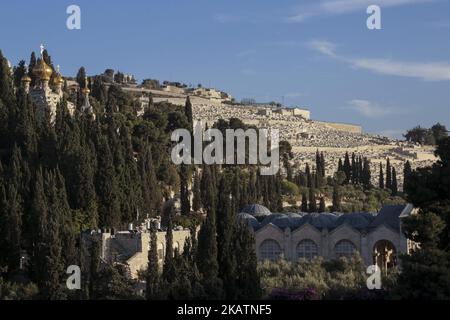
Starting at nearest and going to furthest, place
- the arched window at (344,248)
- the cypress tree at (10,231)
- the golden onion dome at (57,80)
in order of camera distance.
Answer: the cypress tree at (10,231) → the arched window at (344,248) → the golden onion dome at (57,80)

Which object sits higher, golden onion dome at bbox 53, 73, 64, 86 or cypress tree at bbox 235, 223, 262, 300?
golden onion dome at bbox 53, 73, 64, 86

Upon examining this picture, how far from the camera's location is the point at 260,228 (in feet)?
123

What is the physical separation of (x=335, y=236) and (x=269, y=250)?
9.96 feet

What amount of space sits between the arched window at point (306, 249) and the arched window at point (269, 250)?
0.91m

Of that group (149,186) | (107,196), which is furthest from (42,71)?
(107,196)

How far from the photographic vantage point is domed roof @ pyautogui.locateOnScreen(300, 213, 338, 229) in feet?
121

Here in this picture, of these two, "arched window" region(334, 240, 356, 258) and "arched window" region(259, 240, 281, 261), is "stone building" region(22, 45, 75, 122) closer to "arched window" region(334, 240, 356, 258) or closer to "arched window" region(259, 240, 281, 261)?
"arched window" region(259, 240, 281, 261)

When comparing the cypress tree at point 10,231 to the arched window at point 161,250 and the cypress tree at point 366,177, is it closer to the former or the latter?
the arched window at point 161,250

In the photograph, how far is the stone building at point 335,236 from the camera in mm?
35250

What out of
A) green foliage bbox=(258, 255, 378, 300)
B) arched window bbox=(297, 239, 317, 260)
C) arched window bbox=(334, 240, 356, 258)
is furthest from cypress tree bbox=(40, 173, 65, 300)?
arched window bbox=(334, 240, 356, 258)

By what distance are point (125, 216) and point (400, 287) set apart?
1810cm

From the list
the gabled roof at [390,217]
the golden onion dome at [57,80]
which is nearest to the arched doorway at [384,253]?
the gabled roof at [390,217]

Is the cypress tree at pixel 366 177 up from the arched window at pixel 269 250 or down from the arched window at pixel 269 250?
up
